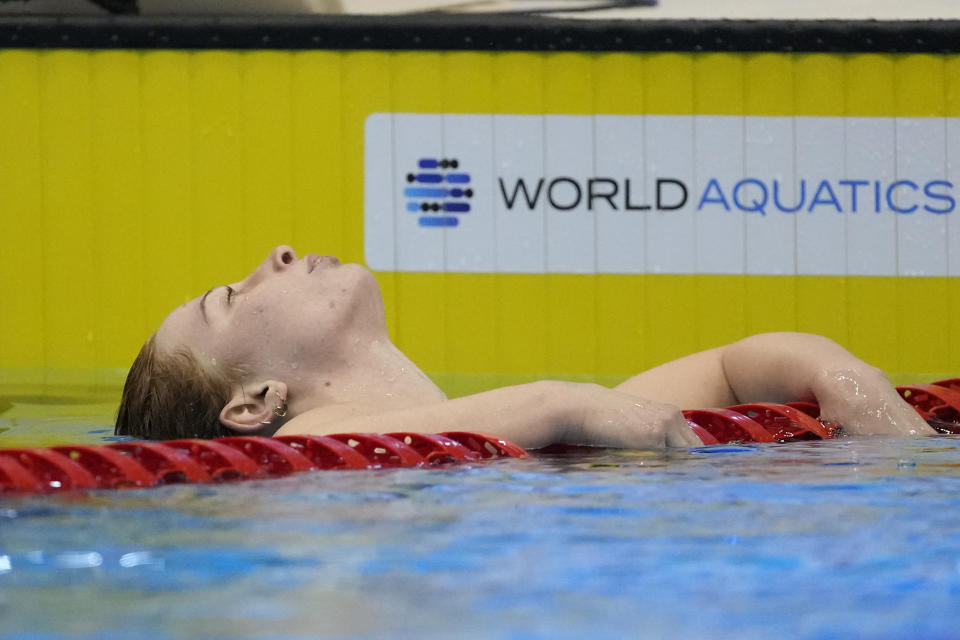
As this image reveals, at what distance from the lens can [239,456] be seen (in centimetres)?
226

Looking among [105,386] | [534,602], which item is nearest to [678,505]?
[534,602]

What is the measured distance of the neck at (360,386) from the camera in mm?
2754

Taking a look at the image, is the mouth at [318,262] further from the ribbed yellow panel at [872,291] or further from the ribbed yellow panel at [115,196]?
the ribbed yellow panel at [872,291]

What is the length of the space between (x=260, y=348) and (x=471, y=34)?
3915mm

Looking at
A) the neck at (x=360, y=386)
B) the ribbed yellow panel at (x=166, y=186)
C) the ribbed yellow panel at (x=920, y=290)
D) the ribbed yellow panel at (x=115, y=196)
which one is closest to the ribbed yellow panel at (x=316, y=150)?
the ribbed yellow panel at (x=166, y=186)

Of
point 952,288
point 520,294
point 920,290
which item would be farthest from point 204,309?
point 952,288

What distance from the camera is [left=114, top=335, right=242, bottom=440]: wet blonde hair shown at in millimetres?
2756

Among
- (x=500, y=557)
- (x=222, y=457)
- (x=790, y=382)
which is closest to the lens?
(x=500, y=557)

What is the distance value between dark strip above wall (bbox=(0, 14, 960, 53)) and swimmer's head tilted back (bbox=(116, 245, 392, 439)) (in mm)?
3677

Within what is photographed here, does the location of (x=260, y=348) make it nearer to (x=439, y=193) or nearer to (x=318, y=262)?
(x=318, y=262)

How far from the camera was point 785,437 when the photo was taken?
2752mm

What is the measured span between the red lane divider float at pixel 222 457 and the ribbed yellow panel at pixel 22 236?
4211mm

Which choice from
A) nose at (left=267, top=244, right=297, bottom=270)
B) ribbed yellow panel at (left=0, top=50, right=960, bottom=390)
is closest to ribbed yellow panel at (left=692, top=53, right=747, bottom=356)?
ribbed yellow panel at (left=0, top=50, right=960, bottom=390)

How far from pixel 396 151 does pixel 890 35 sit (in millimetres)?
2771
